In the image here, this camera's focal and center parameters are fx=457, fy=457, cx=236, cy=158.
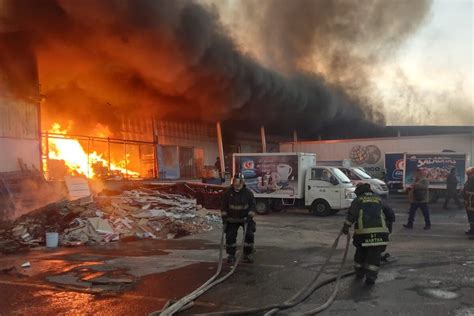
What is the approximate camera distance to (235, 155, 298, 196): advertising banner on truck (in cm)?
1427

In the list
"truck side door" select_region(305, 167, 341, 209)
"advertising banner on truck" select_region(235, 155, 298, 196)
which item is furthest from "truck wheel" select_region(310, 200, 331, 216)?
"advertising banner on truck" select_region(235, 155, 298, 196)

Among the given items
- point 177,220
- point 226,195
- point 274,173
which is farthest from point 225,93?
point 226,195

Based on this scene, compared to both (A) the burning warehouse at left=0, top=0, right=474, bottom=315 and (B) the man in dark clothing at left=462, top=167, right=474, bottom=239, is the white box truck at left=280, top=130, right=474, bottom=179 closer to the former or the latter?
(A) the burning warehouse at left=0, top=0, right=474, bottom=315

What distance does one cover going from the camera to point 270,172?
47.9 ft

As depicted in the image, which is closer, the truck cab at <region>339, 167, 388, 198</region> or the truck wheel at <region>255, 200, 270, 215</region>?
the truck wheel at <region>255, 200, 270, 215</region>

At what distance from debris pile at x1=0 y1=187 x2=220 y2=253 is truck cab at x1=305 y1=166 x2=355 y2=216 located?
3339mm

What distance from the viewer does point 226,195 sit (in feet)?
23.4

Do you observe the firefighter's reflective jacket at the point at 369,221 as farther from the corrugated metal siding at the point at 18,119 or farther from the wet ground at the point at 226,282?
the corrugated metal siding at the point at 18,119

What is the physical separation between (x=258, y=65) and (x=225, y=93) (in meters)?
2.33

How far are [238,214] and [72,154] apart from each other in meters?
10.3

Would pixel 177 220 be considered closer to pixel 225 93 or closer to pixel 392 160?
pixel 225 93

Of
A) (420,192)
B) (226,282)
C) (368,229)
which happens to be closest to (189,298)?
(226,282)

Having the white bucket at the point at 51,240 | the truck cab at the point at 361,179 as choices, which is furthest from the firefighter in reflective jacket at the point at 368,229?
the truck cab at the point at 361,179

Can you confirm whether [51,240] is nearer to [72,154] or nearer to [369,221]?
[369,221]
